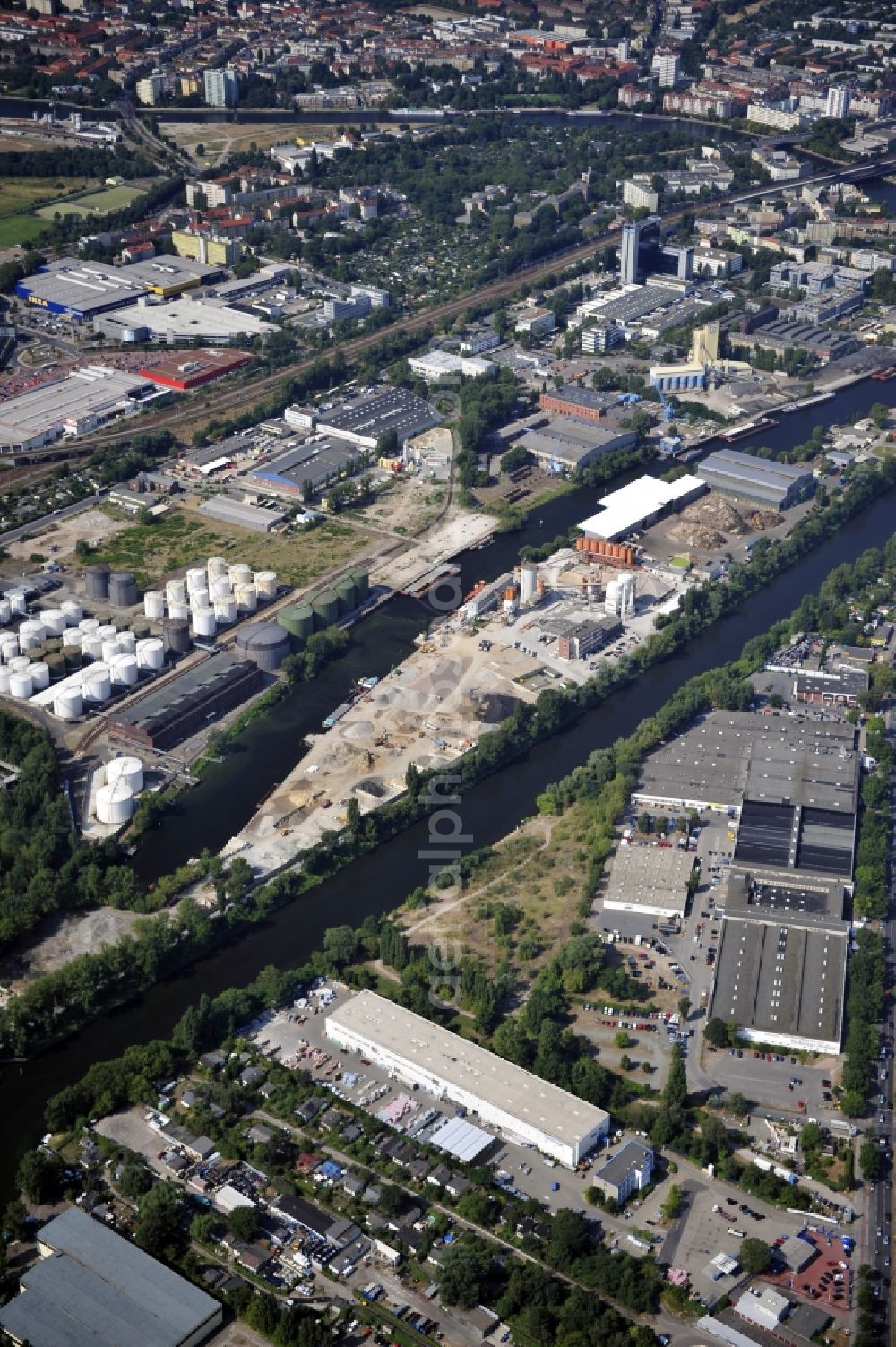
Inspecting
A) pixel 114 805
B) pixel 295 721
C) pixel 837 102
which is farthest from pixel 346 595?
pixel 837 102

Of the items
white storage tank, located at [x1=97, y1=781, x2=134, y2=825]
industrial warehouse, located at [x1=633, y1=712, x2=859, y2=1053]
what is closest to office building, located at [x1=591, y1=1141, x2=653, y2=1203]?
industrial warehouse, located at [x1=633, y1=712, x2=859, y2=1053]

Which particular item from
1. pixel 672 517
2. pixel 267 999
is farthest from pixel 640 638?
pixel 267 999

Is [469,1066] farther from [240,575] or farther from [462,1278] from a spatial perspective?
[240,575]

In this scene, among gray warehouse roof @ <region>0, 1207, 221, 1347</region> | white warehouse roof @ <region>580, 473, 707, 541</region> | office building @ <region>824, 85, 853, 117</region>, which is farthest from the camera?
office building @ <region>824, 85, 853, 117</region>

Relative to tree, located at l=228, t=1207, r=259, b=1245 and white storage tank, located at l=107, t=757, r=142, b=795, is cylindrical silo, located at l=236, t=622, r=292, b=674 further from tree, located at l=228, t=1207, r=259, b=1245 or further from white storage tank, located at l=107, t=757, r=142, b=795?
tree, located at l=228, t=1207, r=259, b=1245

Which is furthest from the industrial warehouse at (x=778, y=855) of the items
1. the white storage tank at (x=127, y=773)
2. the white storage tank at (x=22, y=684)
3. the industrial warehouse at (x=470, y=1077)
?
the white storage tank at (x=22, y=684)
